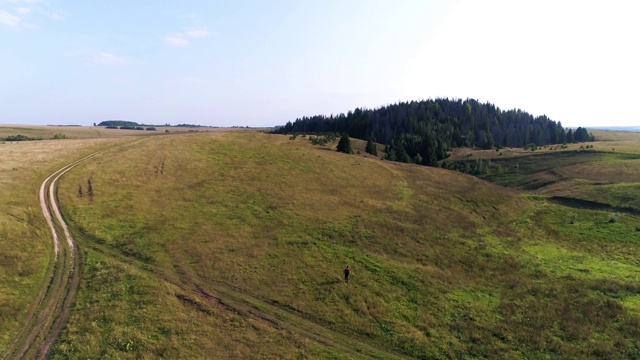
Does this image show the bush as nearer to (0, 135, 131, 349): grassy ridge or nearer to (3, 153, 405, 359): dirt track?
(3, 153, 405, 359): dirt track

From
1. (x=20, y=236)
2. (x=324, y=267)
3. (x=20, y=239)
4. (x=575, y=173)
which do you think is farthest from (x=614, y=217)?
(x=20, y=236)

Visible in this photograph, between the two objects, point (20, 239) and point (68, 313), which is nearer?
point (68, 313)

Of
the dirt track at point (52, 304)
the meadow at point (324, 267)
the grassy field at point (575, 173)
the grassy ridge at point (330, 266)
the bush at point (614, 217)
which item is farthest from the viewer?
the grassy field at point (575, 173)

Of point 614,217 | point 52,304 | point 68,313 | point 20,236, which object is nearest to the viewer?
point 68,313

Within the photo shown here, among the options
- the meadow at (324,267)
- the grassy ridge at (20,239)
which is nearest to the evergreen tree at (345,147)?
the meadow at (324,267)

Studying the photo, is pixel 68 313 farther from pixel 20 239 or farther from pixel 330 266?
pixel 330 266

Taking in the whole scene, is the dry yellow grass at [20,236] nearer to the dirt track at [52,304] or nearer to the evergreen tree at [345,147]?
the dirt track at [52,304]

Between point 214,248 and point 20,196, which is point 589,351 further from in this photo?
point 20,196
